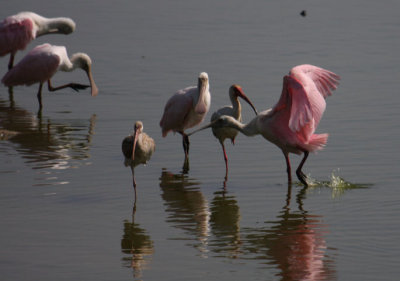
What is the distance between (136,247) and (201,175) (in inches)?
108

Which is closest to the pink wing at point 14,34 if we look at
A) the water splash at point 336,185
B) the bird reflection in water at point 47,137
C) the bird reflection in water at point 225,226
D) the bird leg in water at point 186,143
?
the bird reflection in water at point 47,137

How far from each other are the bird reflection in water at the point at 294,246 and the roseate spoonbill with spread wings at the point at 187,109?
2.58 meters

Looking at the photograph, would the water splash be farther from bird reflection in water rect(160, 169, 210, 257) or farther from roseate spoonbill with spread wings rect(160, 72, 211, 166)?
roseate spoonbill with spread wings rect(160, 72, 211, 166)

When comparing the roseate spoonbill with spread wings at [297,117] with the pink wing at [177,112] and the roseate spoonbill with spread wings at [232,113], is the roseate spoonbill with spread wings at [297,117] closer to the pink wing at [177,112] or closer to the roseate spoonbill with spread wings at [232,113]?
the roseate spoonbill with spread wings at [232,113]

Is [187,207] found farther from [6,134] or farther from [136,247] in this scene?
[6,134]

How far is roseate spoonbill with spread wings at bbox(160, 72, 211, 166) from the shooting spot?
11203 millimetres

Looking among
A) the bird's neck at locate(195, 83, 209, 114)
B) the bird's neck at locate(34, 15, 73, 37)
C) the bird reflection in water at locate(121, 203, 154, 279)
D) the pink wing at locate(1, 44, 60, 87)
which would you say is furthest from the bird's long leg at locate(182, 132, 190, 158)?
the bird's neck at locate(34, 15, 73, 37)

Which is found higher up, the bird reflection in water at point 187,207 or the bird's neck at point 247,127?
the bird's neck at point 247,127

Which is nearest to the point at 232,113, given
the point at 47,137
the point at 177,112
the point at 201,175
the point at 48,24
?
the point at 177,112

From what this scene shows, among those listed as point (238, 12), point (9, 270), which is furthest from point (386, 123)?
point (238, 12)

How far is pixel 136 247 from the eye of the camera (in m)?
7.70

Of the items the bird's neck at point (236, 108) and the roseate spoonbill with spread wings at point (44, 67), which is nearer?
the bird's neck at point (236, 108)

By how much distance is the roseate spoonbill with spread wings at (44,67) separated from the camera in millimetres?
14367

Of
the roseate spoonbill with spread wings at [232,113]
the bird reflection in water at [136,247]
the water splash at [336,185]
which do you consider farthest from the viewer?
the roseate spoonbill with spread wings at [232,113]
